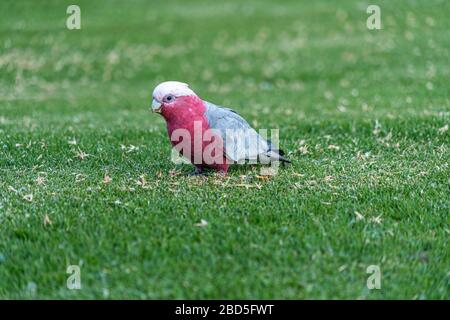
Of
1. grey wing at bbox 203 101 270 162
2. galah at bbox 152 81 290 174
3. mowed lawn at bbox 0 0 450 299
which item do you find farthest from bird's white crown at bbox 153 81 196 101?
mowed lawn at bbox 0 0 450 299

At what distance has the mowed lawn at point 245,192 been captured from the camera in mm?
4871

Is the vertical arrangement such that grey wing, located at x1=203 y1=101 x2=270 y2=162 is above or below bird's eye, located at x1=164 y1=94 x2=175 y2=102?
below

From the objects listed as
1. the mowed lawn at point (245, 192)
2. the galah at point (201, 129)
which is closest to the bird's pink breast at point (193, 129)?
the galah at point (201, 129)

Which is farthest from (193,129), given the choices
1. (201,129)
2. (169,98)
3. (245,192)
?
(245,192)

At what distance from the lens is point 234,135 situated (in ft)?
20.6

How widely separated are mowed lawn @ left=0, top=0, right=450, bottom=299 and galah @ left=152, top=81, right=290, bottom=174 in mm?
244

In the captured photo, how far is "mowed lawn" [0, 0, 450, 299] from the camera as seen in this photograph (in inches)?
192

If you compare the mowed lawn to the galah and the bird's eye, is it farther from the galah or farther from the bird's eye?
the bird's eye

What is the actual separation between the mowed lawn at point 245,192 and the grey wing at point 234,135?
9.1 inches

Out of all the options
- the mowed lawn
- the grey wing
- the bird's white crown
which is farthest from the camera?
the grey wing

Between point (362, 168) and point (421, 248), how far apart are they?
1.71 metres

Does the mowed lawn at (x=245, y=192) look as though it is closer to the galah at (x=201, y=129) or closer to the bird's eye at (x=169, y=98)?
the galah at (x=201, y=129)

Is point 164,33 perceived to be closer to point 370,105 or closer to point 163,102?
point 370,105

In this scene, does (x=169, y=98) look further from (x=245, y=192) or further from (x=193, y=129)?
(x=245, y=192)
